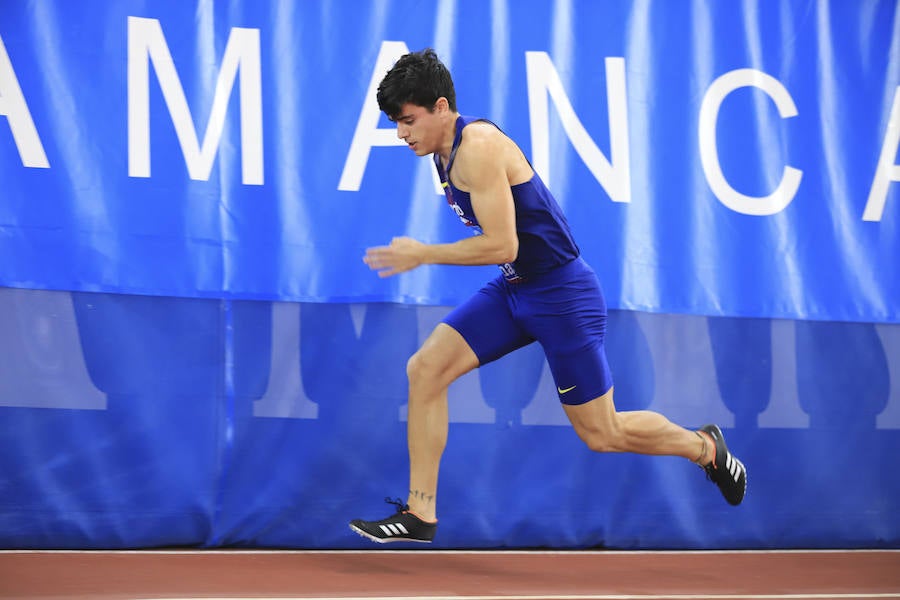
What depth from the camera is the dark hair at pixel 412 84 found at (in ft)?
11.9

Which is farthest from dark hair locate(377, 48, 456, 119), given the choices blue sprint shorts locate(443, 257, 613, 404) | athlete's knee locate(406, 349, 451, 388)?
athlete's knee locate(406, 349, 451, 388)

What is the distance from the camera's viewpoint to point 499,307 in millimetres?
3949

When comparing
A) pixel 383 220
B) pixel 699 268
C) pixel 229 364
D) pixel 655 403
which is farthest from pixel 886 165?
pixel 229 364

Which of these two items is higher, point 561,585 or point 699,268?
point 699,268

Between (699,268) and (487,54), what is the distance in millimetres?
1357

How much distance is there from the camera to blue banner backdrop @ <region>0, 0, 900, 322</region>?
4.34m

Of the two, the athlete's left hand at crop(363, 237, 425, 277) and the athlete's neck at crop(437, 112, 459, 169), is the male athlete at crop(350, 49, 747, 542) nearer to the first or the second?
the athlete's neck at crop(437, 112, 459, 169)

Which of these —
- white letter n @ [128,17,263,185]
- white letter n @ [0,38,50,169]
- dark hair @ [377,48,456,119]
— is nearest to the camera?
dark hair @ [377,48,456,119]

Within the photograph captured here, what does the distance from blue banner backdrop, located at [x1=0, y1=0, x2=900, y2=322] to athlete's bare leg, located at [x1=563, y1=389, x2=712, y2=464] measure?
35.3 inches

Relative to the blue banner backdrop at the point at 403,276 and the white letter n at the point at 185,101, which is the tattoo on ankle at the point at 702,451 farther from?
the white letter n at the point at 185,101

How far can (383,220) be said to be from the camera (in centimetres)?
459

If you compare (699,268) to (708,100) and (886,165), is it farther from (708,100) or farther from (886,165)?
(886,165)

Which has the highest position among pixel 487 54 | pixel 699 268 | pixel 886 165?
pixel 487 54

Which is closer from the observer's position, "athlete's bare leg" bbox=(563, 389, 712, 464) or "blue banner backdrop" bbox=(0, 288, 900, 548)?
"athlete's bare leg" bbox=(563, 389, 712, 464)
